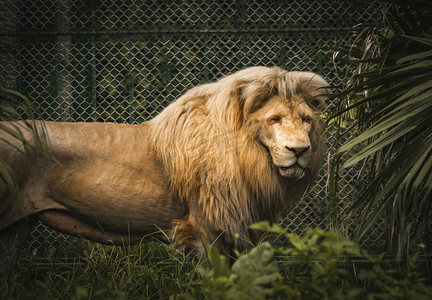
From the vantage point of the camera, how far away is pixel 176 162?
9.53 feet

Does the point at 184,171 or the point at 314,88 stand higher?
the point at 314,88

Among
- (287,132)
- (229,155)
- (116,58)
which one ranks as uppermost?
(116,58)

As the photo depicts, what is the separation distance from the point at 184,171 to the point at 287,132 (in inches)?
23.7

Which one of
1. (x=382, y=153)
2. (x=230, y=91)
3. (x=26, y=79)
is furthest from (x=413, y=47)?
(x=26, y=79)

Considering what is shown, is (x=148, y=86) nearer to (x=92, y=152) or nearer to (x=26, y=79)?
(x=26, y=79)

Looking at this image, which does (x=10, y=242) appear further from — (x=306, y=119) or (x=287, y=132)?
(x=306, y=119)

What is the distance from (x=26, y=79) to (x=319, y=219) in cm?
265

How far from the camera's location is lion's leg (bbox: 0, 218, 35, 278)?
299 cm

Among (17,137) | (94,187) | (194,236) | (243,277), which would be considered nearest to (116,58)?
(94,187)

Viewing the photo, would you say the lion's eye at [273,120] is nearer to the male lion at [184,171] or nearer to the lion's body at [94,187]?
the male lion at [184,171]

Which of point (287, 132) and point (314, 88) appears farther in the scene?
point (314, 88)

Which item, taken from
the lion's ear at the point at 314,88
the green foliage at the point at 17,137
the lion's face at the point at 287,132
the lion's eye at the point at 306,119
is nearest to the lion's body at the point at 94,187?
the green foliage at the point at 17,137

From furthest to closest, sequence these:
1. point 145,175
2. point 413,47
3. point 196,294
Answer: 1. point 145,175
2. point 413,47
3. point 196,294

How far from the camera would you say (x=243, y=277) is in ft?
5.83
